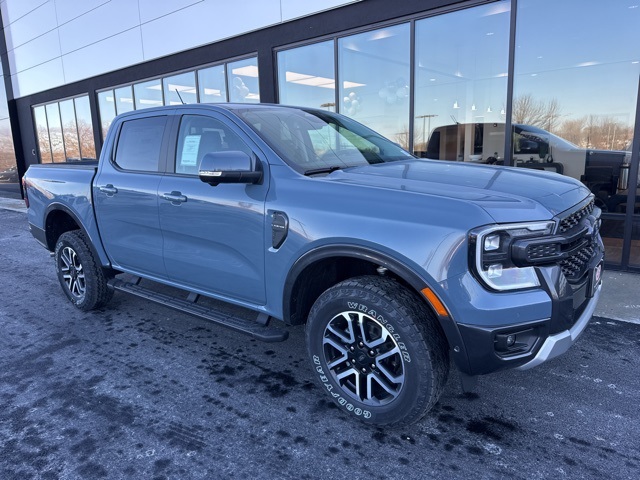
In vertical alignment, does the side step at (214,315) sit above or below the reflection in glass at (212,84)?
below

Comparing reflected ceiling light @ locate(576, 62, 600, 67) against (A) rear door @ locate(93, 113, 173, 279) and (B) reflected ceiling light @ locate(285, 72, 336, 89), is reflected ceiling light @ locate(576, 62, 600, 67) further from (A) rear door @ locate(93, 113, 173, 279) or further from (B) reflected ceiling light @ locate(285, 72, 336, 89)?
(A) rear door @ locate(93, 113, 173, 279)

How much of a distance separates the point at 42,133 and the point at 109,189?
15.3 metres

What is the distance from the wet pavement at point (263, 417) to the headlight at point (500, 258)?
95cm

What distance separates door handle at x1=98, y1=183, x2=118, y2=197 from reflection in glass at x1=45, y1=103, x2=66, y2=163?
13.7 m

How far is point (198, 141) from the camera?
3.58 metres

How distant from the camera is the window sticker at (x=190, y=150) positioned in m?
3.57

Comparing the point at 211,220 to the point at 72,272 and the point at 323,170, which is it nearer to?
the point at 323,170

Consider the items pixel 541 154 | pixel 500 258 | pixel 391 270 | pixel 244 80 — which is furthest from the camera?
pixel 244 80

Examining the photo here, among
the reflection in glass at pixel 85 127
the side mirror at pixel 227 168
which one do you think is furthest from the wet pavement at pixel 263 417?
the reflection in glass at pixel 85 127

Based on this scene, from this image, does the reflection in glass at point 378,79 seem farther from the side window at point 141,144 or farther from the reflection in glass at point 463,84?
the side window at point 141,144

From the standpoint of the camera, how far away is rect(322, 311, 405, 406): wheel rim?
2.58 metres

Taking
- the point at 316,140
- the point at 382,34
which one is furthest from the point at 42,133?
the point at 316,140

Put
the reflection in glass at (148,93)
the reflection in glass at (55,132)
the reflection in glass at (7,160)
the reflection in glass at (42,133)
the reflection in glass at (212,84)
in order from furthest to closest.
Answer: the reflection in glass at (7,160), the reflection in glass at (42,133), the reflection in glass at (55,132), the reflection in glass at (148,93), the reflection in glass at (212,84)

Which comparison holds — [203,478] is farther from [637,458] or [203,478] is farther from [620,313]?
[620,313]
